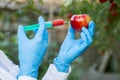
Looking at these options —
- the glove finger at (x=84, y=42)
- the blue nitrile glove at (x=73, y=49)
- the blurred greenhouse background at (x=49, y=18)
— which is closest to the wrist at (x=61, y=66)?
the blue nitrile glove at (x=73, y=49)

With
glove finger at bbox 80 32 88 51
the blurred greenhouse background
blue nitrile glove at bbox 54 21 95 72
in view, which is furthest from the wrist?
the blurred greenhouse background

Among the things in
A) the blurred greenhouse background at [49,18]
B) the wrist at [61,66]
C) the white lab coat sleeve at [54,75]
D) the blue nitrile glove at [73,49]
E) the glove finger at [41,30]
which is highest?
the glove finger at [41,30]

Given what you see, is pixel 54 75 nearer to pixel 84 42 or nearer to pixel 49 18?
pixel 84 42

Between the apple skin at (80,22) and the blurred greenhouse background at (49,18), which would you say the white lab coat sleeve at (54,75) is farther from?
the blurred greenhouse background at (49,18)

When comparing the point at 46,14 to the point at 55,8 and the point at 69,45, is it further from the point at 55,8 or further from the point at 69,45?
the point at 69,45

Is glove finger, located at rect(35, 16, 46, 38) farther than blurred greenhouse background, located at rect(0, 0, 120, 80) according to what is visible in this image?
No

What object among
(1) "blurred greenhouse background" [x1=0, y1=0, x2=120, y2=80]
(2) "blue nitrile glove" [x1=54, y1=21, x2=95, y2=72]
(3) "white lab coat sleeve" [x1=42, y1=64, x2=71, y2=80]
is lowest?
(1) "blurred greenhouse background" [x1=0, y1=0, x2=120, y2=80]

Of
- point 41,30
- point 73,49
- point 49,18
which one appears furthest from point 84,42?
point 49,18

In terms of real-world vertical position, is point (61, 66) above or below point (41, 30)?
below

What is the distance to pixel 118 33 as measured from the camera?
3.07m

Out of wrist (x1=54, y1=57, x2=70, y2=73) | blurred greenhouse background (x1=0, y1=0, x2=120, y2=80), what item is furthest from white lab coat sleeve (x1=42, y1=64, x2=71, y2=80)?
blurred greenhouse background (x1=0, y1=0, x2=120, y2=80)

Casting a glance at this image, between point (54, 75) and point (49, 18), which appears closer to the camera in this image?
point (54, 75)

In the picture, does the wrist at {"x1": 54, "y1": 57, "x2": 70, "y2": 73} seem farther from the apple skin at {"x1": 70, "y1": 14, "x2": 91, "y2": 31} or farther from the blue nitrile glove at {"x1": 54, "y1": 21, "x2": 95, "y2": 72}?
the apple skin at {"x1": 70, "y1": 14, "x2": 91, "y2": 31}

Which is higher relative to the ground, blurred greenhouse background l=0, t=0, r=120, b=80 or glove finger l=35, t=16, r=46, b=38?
glove finger l=35, t=16, r=46, b=38
